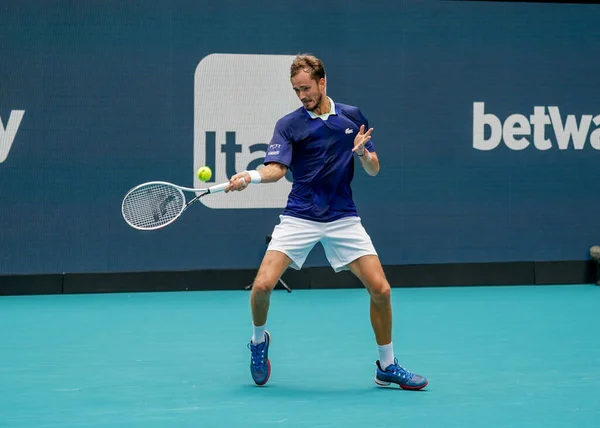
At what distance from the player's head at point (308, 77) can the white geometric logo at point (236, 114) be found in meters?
4.37

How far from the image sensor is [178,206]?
23.3ft

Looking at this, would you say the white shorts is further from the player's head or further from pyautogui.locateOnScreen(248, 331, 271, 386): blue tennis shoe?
the player's head

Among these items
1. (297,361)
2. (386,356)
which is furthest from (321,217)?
(297,361)

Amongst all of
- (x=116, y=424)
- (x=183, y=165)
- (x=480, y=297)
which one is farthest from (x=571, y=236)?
(x=116, y=424)

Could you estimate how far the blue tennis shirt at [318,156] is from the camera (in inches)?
252

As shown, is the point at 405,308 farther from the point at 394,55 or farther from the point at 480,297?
the point at 394,55

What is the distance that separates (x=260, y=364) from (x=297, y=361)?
86 centimetres

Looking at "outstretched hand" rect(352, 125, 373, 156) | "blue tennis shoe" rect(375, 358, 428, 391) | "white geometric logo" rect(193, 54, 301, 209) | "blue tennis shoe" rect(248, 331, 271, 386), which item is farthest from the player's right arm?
"white geometric logo" rect(193, 54, 301, 209)

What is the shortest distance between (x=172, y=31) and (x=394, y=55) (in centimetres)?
217

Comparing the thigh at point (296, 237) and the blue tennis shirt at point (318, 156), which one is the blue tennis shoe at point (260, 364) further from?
the blue tennis shirt at point (318, 156)

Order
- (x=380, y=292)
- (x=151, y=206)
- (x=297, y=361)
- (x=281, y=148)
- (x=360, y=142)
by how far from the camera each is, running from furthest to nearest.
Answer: (x=297, y=361), (x=151, y=206), (x=281, y=148), (x=380, y=292), (x=360, y=142)

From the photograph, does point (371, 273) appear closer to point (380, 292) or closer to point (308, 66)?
point (380, 292)

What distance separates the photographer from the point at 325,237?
645 centimetres

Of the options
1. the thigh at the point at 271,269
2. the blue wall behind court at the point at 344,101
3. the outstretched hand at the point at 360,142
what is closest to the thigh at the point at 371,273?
the thigh at the point at 271,269
